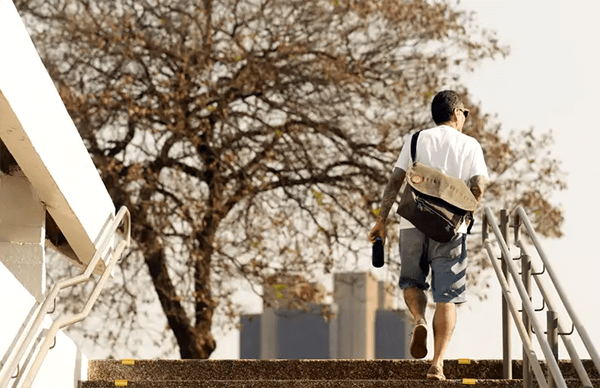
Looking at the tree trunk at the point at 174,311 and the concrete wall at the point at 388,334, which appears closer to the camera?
the tree trunk at the point at 174,311

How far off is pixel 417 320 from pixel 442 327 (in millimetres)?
155

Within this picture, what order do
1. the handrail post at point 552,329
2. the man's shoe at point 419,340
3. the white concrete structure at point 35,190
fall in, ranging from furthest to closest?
the man's shoe at point 419,340
the white concrete structure at point 35,190
the handrail post at point 552,329

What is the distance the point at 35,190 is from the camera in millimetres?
7355

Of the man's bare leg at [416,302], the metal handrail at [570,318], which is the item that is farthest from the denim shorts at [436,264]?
the metal handrail at [570,318]

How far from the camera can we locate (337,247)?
55.8 feet

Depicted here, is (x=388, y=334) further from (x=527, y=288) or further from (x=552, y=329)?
(x=552, y=329)

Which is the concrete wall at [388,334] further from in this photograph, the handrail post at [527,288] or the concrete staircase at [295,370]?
the handrail post at [527,288]

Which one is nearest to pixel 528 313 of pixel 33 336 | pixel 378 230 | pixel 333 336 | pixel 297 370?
pixel 378 230

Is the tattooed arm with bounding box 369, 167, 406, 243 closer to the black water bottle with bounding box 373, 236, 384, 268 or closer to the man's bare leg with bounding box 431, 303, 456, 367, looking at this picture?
the black water bottle with bounding box 373, 236, 384, 268

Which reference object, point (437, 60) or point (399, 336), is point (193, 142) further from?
point (399, 336)

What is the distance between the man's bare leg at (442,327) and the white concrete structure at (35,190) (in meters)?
2.11

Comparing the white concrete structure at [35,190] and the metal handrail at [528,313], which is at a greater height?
the white concrete structure at [35,190]

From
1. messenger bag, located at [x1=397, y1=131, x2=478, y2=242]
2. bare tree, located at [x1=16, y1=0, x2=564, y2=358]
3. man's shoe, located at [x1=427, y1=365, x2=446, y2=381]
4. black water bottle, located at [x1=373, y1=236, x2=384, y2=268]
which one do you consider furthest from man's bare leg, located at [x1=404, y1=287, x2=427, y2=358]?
bare tree, located at [x1=16, y1=0, x2=564, y2=358]

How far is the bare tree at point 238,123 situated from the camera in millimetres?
16859
